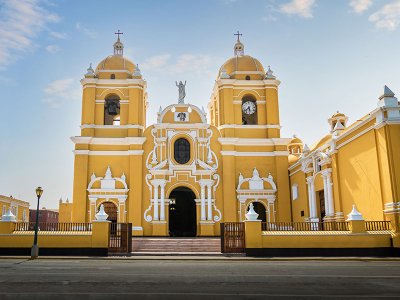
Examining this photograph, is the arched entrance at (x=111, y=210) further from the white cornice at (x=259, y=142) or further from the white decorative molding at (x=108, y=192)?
the white cornice at (x=259, y=142)

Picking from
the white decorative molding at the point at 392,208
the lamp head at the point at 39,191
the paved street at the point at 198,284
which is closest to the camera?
the paved street at the point at 198,284

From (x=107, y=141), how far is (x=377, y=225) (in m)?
18.1

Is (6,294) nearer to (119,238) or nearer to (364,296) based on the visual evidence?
(364,296)

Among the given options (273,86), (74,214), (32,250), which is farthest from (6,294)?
(273,86)

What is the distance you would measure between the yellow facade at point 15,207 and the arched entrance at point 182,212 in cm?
2468

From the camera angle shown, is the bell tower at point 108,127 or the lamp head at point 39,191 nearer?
the lamp head at point 39,191

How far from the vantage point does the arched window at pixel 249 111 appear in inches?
1228

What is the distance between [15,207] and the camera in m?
52.7

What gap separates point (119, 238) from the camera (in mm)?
20438

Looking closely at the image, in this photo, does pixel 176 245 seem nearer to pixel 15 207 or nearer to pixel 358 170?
pixel 358 170

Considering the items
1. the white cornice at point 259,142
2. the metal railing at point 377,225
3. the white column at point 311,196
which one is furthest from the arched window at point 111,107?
the metal railing at point 377,225

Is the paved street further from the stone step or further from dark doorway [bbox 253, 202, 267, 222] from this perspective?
dark doorway [bbox 253, 202, 267, 222]

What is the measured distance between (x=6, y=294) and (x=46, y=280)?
2.18 meters

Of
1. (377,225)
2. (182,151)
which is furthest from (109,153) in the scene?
(377,225)
